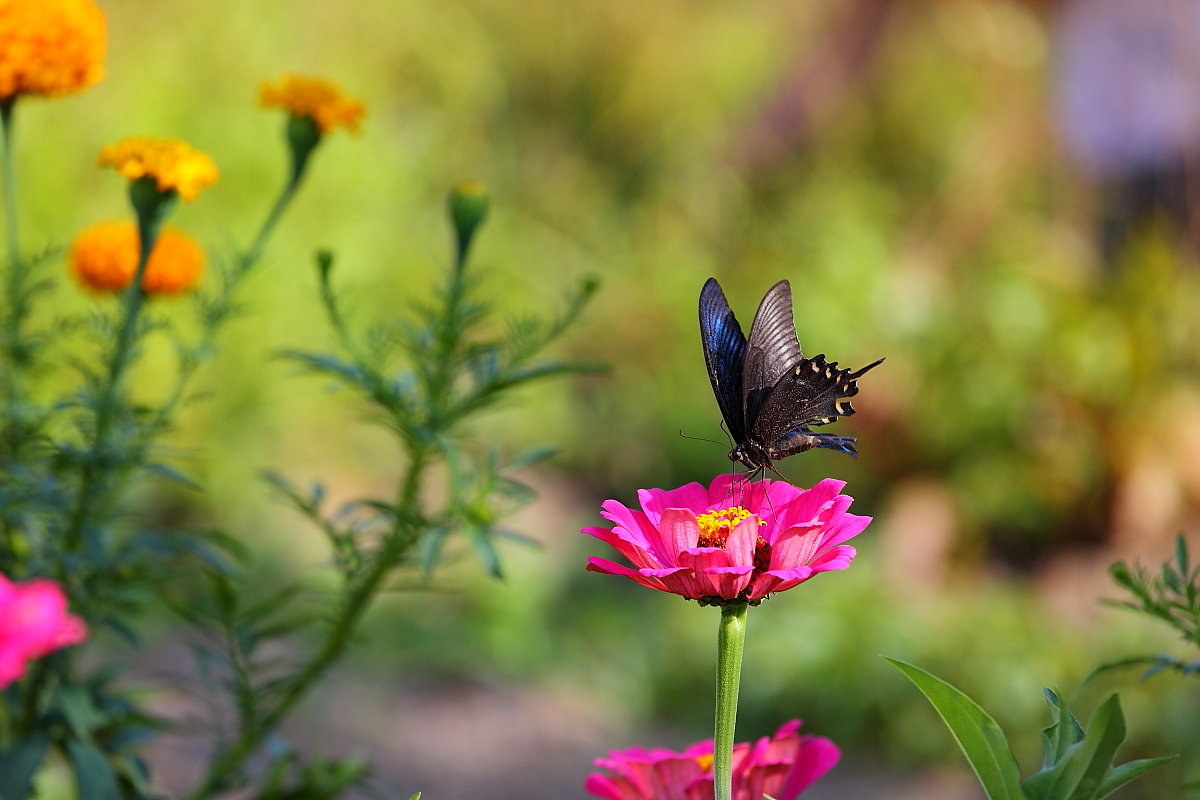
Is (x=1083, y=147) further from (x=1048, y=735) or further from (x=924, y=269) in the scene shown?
(x=1048, y=735)

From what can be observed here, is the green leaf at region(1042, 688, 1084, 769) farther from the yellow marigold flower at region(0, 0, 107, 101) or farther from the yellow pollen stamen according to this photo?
the yellow marigold flower at region(0, 0, 107, 101)

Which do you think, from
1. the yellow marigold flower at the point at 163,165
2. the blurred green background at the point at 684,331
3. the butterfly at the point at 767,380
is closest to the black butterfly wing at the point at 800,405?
the butterfly at the point at 767,380

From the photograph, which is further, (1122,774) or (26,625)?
(1122,774)

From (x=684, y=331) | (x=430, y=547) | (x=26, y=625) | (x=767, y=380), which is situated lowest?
(x=26, y=625)

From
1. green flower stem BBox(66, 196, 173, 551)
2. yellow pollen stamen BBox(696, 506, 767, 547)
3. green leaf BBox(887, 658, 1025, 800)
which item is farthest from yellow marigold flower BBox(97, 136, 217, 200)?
green leaf BBox(887, 658, 1025, 800)

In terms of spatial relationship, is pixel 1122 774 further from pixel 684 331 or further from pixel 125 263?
pixel 684 331

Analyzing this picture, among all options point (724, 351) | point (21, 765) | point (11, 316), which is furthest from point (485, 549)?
point (11, 316)

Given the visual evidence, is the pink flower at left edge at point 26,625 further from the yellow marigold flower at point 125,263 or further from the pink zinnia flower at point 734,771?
the yellow marigold flower at point 125,263
